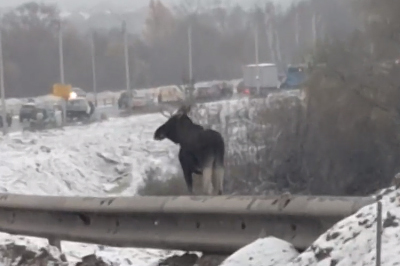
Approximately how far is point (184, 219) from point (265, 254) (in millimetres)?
1919

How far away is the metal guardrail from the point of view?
804 cm

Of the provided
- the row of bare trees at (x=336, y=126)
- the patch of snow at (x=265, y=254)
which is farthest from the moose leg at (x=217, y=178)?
the row of bare trees at (x=336, y=126)

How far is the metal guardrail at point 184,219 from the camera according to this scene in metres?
8.04

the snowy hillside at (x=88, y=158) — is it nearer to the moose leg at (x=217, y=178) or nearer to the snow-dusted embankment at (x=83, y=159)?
the snow-dusted embankment at (x=83, y=159)

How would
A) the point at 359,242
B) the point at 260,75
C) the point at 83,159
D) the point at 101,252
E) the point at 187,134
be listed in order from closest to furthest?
the point at 359,242, the point at 101,252, the point at 187,134, the point at 83,159, the point at 260,75

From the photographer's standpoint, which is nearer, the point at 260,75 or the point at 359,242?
the point at 359,242

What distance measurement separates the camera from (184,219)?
29.7ft

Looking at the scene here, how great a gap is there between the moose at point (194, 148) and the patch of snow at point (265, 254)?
5.31 metres

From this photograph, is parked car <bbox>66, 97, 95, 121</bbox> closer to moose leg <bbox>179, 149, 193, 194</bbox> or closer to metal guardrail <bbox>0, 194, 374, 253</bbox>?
moose leg <bbox>179, 149, 193, 194</bbox>

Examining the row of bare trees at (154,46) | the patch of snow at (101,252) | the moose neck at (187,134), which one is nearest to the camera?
the patch of snow at (101,252)

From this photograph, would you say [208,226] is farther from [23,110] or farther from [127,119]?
[23,110]

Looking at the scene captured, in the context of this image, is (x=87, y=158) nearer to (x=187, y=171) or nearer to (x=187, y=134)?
(x=187, y=171)

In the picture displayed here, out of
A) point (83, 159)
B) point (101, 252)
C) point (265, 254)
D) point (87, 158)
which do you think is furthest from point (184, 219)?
point (87, 158)

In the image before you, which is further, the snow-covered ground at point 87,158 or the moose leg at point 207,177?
the snow-covered ground at point 87,158
